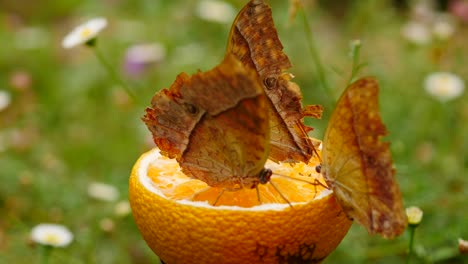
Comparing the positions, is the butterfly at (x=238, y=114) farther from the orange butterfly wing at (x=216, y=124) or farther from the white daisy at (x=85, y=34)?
the white daisy at (x=85, y=34)

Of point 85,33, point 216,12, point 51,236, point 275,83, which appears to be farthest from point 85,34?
point 216,12

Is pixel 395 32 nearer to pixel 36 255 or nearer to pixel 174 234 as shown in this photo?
pixel 36 255

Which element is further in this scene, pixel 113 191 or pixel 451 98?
pixel 451 98

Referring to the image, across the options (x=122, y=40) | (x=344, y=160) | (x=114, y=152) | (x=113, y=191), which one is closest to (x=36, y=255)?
(x=113, y=191)

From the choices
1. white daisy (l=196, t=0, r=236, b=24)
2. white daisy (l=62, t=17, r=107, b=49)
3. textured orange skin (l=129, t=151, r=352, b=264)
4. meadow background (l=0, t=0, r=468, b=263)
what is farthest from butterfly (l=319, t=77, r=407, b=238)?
white daisy (l=196, t=0, r=236, b=24)

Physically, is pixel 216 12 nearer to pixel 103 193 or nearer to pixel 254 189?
pixel 103 193
